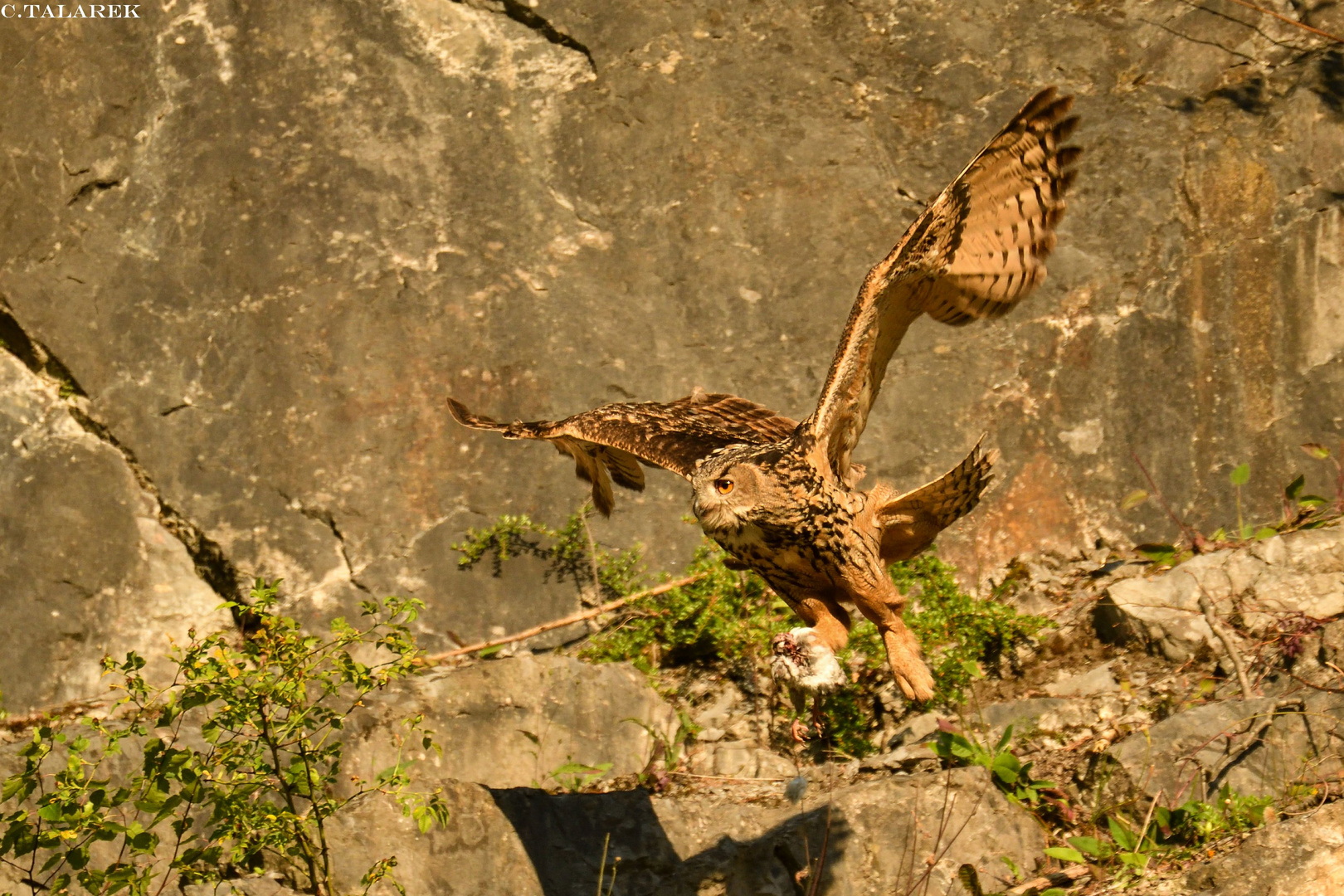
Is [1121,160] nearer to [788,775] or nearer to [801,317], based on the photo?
[801,317]

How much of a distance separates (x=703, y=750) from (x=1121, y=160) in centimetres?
321

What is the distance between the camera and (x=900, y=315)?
369 cm

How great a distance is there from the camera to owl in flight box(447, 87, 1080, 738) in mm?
3457

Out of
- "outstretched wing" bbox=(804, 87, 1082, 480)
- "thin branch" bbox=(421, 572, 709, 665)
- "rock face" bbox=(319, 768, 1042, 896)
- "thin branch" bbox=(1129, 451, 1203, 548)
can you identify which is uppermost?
"outstretched wing" bbox=(804, 87, 1082, 480)

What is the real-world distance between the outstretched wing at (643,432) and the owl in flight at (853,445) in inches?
0.9

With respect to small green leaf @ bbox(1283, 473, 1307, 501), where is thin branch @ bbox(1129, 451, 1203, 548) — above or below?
below

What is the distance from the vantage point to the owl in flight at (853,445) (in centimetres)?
346

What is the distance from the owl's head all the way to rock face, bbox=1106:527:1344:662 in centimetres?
197

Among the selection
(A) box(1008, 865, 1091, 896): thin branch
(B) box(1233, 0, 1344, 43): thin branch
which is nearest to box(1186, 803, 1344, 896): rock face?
(A) box(1008, 865, 1091, 896): thin branch

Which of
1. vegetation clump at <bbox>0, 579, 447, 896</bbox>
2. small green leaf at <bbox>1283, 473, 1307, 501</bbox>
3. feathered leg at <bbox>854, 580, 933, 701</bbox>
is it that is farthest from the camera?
small green leaf at <bbox>1283, 473, 1307, 501</bbox>

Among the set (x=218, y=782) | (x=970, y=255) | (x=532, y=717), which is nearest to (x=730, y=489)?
(x=970, y=255)

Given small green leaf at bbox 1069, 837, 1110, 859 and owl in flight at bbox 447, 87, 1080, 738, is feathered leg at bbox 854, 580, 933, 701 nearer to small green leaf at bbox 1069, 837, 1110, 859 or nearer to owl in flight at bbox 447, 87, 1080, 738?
owl in flight at bbox 447, 87, 1080, 738

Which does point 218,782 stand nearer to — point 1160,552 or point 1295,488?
point 1160,552

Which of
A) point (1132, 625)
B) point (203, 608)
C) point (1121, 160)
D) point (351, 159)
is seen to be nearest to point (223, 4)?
point (351, 159)
